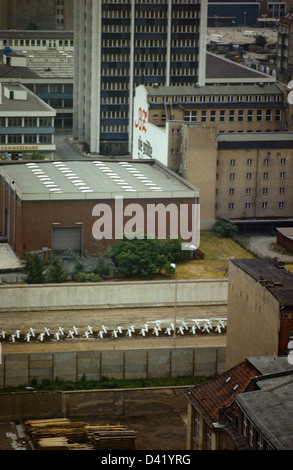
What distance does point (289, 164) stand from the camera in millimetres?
92438

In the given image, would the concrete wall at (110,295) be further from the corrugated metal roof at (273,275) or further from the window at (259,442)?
the window at (259,442)

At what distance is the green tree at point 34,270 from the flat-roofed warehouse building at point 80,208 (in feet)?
18.8

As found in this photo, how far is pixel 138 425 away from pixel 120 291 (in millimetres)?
15007

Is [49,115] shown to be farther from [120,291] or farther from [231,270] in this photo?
[231,270]

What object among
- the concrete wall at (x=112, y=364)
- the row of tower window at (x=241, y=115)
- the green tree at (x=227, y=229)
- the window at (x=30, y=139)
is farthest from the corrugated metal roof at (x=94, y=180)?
the concrete wall at (x=112, y=364)

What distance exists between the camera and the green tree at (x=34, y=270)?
2904 inches

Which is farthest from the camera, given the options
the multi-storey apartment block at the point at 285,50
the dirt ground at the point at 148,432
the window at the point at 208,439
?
the multi-storey apartment block at the point at 285,50

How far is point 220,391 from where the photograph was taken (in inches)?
1911

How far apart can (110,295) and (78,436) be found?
18.4m

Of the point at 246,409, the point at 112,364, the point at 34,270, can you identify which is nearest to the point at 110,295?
the point at 34,270

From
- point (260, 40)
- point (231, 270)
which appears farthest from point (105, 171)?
point (260, 40)

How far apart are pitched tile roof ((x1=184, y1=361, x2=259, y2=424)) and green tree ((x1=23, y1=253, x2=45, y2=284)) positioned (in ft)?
84.0

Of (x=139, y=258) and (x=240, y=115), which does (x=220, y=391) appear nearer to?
(x=139, y=258)

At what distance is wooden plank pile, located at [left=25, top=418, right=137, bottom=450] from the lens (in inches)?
2079
